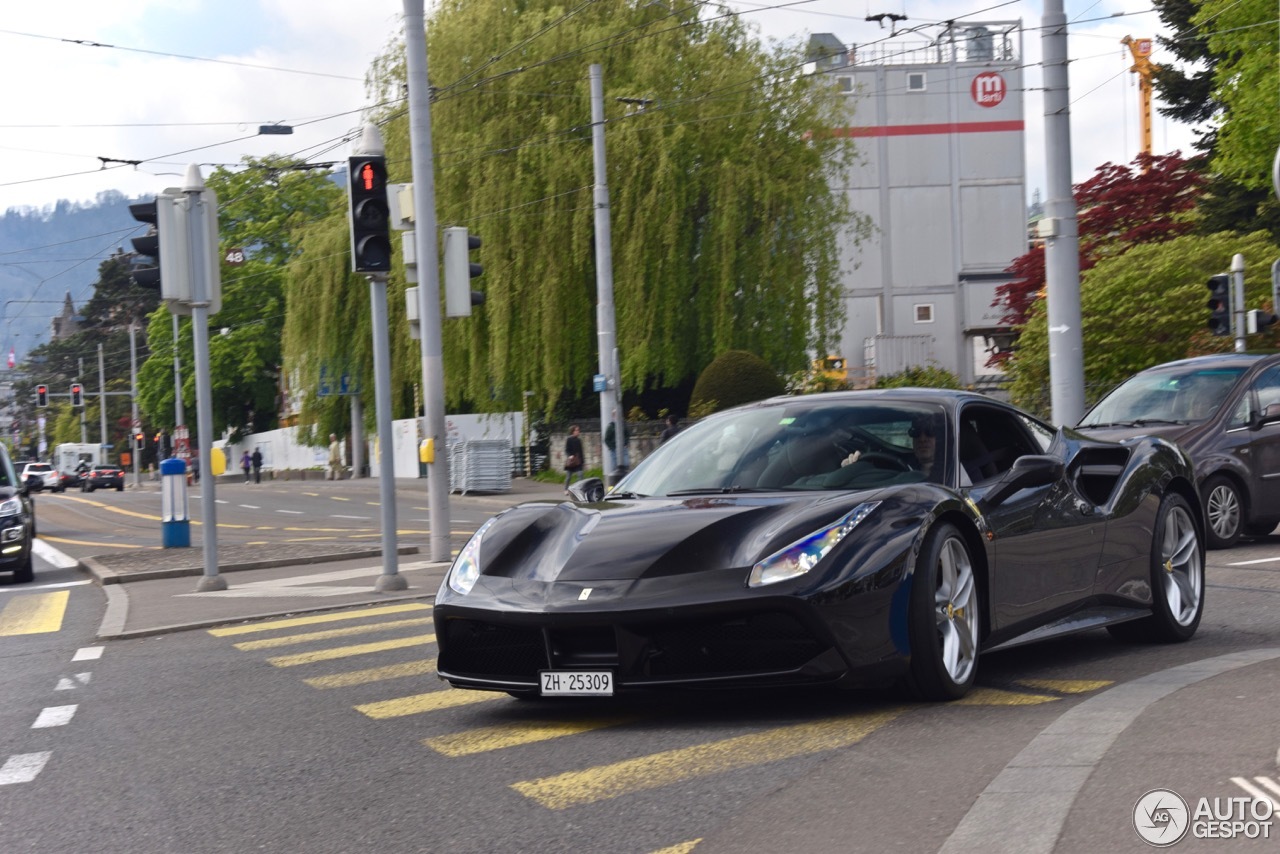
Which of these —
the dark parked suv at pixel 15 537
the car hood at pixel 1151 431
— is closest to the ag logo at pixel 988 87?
the dark parked suv at pixel 15 537

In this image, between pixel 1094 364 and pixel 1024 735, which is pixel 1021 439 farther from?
pixel 1094 364

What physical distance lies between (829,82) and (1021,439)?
1268 inches

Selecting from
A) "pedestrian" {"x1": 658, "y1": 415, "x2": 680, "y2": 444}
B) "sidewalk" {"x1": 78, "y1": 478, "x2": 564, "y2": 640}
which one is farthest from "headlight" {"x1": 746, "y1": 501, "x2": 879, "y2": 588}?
"pedestrian" {"x1": 658, "y1": 415, "x2": 680, "y2": 444}

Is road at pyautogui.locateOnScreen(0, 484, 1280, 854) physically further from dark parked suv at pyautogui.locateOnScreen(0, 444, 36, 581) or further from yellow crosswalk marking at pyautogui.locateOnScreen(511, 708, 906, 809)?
dark parked suv at pyautogui.locateOnScreen(0, 444, 36, 581)

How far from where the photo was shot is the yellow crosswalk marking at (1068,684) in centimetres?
671

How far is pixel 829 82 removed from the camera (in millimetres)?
38531

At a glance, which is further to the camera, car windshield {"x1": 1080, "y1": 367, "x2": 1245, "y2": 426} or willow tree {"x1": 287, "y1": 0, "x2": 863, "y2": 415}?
willow tree {"x1": 287, "y1": 0, "x2": 863, "y2": 415}

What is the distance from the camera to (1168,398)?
14344 millimetres

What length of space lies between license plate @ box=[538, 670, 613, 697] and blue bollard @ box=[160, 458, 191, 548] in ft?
48.8

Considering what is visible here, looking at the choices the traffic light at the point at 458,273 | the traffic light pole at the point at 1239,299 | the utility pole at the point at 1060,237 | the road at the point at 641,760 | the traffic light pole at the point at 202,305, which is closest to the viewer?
the road at the point at 641,760

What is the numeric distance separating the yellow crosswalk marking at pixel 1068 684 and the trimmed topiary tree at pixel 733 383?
86.1 feet

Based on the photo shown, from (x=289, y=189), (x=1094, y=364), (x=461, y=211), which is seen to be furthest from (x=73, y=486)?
(x=1094, y=364)

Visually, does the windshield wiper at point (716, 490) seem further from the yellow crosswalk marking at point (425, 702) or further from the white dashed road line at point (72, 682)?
the white dashed road line at point (72, 682)

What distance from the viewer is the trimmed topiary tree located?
1326 inches
